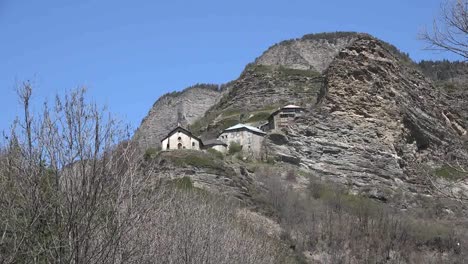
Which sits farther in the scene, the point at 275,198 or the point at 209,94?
the point at 209,94

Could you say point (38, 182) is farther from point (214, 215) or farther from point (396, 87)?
point (396, 87)

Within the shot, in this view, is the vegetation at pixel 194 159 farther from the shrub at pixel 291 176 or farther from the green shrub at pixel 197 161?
the shrub at pixel 291 176

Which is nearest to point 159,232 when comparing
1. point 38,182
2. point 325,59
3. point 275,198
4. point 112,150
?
point 112,150

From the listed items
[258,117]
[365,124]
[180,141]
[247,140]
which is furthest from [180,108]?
[365,124]

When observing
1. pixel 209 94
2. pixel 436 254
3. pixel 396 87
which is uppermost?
pixel 209 94

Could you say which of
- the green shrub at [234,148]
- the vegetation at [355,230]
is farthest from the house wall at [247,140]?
the vegetation at [355,230]

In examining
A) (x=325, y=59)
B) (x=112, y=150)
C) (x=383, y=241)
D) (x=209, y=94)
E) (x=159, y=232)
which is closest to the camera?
(x=112, y=150)

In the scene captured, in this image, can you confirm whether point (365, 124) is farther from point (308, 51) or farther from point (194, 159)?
point (308, 51)

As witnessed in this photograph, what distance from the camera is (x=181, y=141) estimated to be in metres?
64.1

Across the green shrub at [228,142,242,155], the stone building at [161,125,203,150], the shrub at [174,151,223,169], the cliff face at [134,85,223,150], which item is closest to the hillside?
the shrub at [174,151,223,169]

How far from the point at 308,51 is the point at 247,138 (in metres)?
49.0

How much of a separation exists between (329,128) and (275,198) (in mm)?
16291

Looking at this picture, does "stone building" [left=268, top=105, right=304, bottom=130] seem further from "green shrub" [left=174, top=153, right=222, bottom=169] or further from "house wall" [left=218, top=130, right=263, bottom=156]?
"green shrub" [left=174, top=153, right=222, bottom=169]

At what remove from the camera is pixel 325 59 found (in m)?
111
